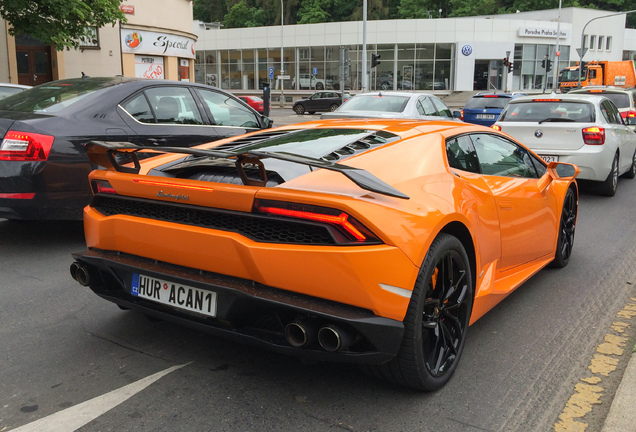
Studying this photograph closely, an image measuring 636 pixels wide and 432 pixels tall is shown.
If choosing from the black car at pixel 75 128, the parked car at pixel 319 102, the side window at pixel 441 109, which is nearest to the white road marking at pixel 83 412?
the black car at pixel 75 128

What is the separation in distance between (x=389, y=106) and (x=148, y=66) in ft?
61.8

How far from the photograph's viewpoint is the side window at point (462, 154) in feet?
11.9

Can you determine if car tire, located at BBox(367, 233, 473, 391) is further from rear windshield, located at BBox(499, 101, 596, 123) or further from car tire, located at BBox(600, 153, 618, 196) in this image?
car tire, located at BBox(600, 153, 618, 196)

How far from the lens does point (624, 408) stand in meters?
2.93

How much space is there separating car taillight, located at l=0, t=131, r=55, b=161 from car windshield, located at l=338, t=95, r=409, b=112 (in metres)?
8.31

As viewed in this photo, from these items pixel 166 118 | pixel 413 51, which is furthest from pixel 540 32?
pixel 166 118

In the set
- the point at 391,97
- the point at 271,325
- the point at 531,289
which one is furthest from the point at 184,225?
the point at 391,97

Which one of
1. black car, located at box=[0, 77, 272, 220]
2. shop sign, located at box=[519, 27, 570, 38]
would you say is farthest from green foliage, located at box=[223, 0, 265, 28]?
black car, located at box=[0, 77, 272, 220]

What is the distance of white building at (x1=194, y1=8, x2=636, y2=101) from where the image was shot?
50344 mm

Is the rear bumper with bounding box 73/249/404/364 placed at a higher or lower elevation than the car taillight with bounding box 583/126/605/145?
lower

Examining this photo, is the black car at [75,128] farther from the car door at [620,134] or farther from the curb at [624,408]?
the car door at [620,134]

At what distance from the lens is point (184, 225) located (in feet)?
9.89

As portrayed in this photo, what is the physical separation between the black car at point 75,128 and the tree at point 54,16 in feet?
28.8

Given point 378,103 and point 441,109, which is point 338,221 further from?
point 441,109
